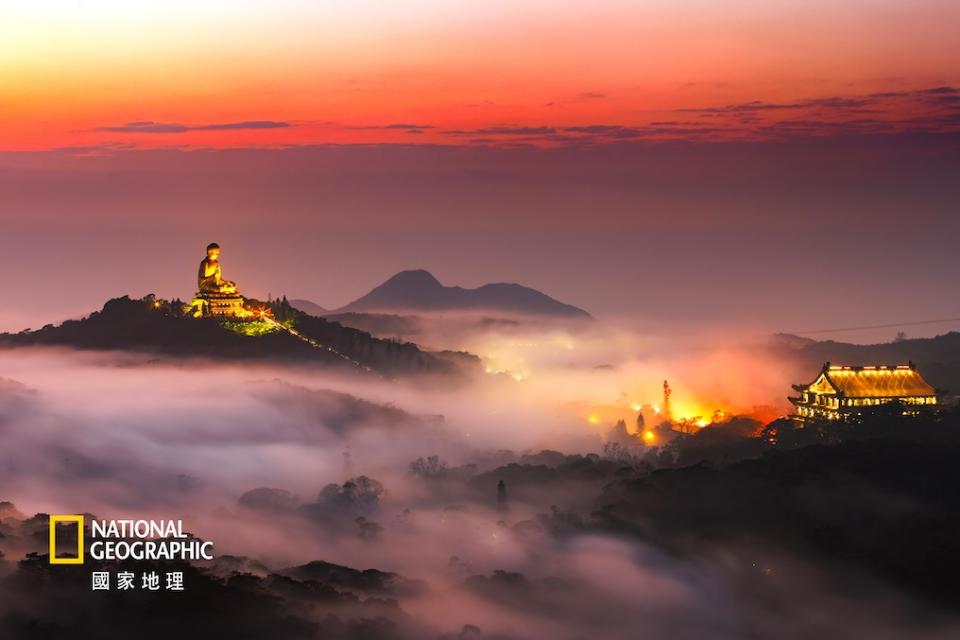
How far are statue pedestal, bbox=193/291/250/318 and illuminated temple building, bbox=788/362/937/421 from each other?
5832 cm

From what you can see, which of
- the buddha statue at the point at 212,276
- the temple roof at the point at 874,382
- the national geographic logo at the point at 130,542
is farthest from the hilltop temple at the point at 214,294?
the temple roof at the point at 874,382

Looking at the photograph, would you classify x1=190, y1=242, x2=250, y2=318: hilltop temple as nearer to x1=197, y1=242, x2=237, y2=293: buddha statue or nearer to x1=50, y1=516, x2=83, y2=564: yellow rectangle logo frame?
x1=197, y1=242, x2=237, y2=293: buddha statue

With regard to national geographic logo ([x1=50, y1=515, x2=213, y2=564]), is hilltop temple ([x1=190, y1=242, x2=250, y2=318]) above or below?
above

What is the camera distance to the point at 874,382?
164m

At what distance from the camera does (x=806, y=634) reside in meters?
144

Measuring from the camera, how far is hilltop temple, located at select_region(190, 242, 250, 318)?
550ft

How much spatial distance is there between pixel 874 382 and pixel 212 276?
6377cm

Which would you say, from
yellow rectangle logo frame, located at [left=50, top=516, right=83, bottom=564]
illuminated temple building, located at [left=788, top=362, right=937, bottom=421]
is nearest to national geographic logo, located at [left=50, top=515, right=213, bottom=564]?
yellow rectangle logo frame, located at [left=50, top=516, right=83, bottom=564]

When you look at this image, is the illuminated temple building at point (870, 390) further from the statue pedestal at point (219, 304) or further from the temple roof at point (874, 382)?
the statue pedestal at point (219, 304)

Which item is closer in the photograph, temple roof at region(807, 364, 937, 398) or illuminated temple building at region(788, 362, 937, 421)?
Result: illuminated temple building at region(788, 362, 937, 421)

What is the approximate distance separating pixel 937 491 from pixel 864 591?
49.0ft

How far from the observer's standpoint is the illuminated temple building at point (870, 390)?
536 feet

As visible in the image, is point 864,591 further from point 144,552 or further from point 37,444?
point 37,444

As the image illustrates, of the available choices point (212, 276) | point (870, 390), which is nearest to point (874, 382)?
point (870, 390)
